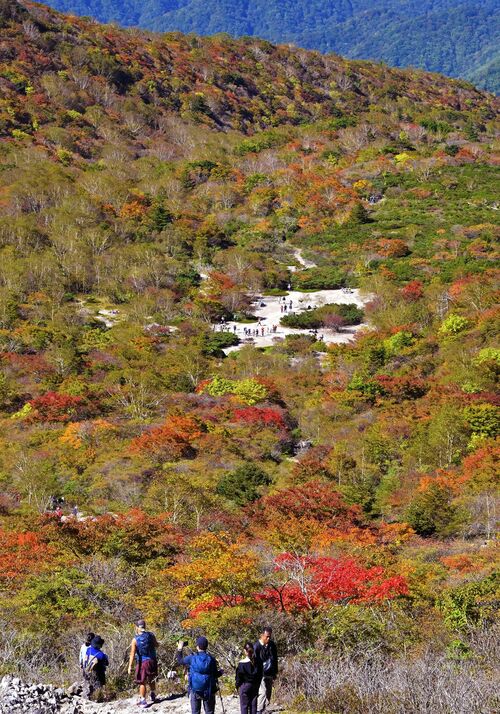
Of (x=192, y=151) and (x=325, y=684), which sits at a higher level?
(x=192, y=151)

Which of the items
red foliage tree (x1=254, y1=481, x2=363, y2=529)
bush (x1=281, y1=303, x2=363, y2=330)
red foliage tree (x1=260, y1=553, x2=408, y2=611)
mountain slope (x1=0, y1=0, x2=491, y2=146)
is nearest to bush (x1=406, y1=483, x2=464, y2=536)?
red foliage tree (x1=254, y1=481, x2=363, y2=529)

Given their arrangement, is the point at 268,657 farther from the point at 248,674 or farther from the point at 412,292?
the point at 412,292

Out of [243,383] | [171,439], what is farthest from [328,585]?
[243,383]

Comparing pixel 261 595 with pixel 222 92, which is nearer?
pixel 261 595

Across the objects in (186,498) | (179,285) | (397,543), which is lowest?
(397,543)

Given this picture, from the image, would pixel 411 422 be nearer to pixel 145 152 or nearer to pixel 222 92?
pixel 145 152

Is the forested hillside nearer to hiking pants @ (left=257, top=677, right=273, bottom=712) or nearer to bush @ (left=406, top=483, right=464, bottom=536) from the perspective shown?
bush @ (left=406, top=483, right=464, bottom=536)

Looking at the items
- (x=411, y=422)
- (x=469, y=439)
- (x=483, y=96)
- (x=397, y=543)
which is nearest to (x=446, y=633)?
(x=397, y=543)
